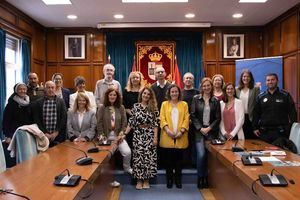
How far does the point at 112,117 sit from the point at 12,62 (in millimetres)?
2948

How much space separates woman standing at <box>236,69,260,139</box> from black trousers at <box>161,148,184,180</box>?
1025 mm

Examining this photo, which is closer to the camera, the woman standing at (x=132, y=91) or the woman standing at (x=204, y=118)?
the woman standing at (x=204, y=118)

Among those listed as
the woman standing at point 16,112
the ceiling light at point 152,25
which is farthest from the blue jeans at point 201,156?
the ceiling light at point 152,25

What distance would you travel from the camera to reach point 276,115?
4062 mm

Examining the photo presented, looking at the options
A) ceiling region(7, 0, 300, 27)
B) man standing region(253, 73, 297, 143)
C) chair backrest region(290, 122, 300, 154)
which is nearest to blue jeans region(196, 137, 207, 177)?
man standing region(253, 73, 297, 143)

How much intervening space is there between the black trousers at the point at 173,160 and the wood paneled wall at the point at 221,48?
3.67m

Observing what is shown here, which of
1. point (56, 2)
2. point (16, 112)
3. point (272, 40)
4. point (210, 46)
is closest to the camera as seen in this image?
point (16, 112)

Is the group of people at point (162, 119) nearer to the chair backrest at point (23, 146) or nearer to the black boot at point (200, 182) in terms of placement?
the black boot at point (200, 182)

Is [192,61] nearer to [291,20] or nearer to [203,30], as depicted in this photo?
[203,30]

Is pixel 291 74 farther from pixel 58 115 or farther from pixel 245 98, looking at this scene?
pixel 58 115

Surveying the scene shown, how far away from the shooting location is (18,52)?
6238 millimetres

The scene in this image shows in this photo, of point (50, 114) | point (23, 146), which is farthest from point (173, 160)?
point (23, 146)

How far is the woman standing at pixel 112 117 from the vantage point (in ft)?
13.6

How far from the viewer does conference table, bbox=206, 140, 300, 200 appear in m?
1.83
